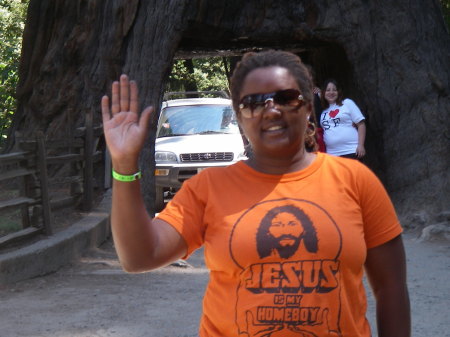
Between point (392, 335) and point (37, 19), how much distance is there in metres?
11.0

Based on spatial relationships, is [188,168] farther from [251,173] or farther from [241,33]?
[251,173]

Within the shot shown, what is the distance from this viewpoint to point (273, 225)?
2.36 meters

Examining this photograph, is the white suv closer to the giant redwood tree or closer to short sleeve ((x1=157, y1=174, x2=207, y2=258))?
the giant redwood tree

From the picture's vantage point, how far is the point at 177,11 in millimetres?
11031

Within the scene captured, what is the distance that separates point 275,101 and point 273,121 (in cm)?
7

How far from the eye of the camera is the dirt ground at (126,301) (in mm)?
5781

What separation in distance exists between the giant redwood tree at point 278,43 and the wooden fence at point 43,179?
0.85 meters

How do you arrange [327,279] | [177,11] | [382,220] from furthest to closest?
1. [177,11]
2. [382,220]
3. [327,279]

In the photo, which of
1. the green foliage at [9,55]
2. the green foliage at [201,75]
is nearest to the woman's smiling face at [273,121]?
the green foliage at [9,55]

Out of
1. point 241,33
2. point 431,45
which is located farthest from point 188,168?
point 431,45

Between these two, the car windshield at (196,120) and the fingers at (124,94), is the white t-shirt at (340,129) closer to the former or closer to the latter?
the car windshield at (196,120)

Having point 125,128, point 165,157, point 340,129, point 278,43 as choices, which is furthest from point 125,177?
point 165,157

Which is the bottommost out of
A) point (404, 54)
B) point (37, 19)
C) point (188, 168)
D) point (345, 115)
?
point (188, 168)

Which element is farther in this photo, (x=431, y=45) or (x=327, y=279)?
(x=431, y=45)
